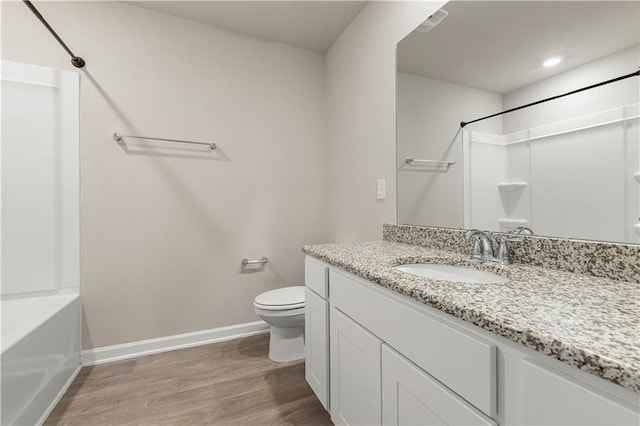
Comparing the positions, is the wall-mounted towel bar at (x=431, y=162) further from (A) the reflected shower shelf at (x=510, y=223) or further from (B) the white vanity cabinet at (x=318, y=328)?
(B) the white vanity cabinet at (x=318, y=328)

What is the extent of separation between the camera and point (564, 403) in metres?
0.44

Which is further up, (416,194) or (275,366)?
(416,194)

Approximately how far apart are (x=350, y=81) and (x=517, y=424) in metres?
2.15

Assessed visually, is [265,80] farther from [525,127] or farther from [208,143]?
[525,127]

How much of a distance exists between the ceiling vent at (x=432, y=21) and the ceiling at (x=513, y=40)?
0.02 m

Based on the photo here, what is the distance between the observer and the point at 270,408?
1.43 metres

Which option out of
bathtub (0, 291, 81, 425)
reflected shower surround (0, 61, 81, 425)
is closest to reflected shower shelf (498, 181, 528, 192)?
bathtub (0, 291, 81, 425)

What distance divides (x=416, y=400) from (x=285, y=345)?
1302mm

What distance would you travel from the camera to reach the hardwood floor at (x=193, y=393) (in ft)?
4.48

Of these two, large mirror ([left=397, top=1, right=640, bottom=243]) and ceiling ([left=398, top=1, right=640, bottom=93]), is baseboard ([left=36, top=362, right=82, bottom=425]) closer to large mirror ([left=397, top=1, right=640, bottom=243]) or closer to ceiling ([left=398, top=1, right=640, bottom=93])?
large mirror ([left=397, top=1, right=640, bottom=243])

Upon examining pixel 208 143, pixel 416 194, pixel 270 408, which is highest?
pixel 208 143

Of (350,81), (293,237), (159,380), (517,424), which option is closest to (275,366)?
(159,380)

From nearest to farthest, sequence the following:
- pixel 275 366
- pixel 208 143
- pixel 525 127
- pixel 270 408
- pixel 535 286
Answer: pixel 535 286
pixel 525 127
pixel 270 408
pixel 275 366
pixel 208 143

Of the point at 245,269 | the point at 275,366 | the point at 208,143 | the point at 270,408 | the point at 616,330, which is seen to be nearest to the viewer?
the point at 616,330
